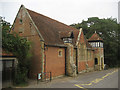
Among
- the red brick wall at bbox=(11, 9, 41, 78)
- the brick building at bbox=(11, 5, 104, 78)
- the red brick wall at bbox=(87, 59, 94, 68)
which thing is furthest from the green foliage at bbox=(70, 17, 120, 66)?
the red brick wall at bbox=(11, 9, 41, 78)

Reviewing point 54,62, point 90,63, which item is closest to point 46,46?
point 54,62

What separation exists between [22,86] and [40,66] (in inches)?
144

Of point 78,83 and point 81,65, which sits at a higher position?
point 81,65

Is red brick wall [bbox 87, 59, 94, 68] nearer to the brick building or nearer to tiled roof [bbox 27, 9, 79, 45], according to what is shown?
the brick building

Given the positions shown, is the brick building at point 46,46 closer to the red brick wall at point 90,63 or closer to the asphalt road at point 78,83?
the asphalt road at point 78,83

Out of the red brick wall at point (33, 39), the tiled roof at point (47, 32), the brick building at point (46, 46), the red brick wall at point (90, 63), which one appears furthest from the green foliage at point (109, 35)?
the red brick wall at point (33, 39)

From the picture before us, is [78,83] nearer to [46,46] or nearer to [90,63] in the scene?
[46,46]

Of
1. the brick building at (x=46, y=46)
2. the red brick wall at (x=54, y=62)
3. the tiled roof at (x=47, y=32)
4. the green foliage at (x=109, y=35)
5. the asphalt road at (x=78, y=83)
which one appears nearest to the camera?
the asphalt road at (x=78, y=83)

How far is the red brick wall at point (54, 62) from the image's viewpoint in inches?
602

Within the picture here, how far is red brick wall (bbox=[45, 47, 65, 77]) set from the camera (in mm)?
15291

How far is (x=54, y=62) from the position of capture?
16234mm

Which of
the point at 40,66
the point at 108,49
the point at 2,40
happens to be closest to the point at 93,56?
the point at 108,49

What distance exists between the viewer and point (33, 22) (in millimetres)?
15289

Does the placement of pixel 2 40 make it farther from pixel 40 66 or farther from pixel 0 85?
pixel 40 66
